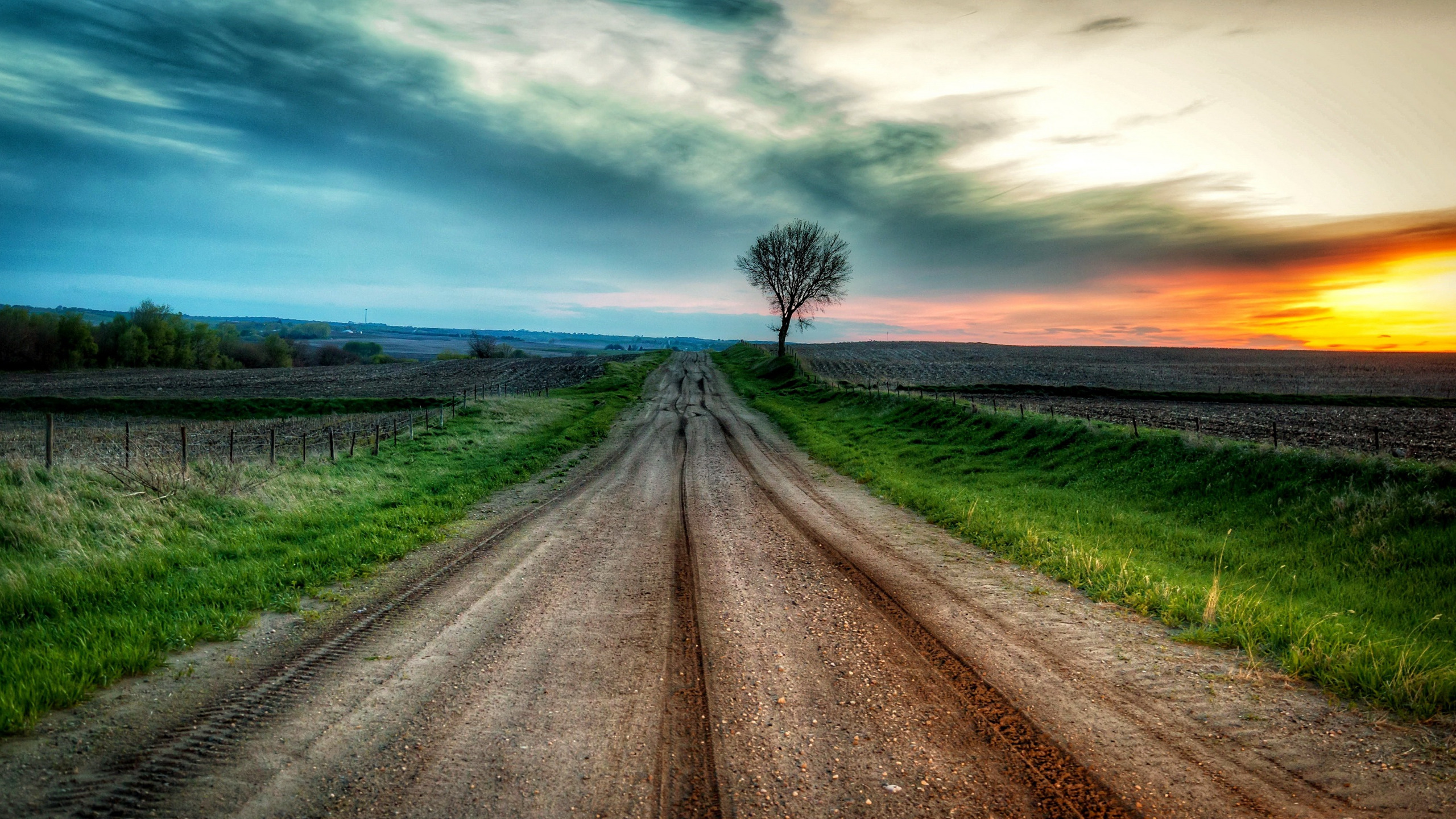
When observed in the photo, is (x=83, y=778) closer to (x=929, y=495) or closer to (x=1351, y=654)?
(x=1351, y=654)

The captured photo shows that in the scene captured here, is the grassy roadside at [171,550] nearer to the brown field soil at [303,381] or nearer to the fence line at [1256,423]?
the fence line at [1256,423]

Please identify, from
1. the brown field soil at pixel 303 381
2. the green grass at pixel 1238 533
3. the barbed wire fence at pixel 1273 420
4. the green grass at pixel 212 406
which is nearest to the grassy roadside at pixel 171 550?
the green grass at pixel 1238 533

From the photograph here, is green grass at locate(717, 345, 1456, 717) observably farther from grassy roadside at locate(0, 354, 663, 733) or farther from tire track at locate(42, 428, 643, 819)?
grassy roadside at locate(0, 354, 663, 733)

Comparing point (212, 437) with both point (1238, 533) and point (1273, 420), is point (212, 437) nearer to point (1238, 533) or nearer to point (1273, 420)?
point (1238, 533)

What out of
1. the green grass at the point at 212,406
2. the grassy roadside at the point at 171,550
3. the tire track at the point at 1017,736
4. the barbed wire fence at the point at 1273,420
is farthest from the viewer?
the green grass at the point at 212,406

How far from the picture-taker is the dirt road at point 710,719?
4461 mm

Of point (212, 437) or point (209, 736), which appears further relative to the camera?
point (212, 437)

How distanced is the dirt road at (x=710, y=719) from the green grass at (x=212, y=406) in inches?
1507

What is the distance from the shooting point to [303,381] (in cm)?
5953

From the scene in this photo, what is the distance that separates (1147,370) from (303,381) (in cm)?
8639

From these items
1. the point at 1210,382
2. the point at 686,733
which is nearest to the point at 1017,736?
the point at 686,733

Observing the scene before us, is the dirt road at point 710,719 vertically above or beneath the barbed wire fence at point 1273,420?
beneath

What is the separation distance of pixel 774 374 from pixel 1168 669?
53.3 m

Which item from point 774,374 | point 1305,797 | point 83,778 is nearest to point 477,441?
point 83,778
